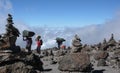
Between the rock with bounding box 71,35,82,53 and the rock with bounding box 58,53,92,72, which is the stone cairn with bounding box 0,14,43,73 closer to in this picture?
the rock with bounding box 58,53,92,72

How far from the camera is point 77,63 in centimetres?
2570

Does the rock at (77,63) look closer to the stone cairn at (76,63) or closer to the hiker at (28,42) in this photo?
the stone cairn at (76,63)

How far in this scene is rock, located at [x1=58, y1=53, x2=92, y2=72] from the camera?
2566 cm

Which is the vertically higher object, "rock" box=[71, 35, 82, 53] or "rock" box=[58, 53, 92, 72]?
"rock" box=[71, 35, 82, 53]

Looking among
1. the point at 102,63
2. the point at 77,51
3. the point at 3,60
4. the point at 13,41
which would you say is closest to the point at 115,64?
the point at 102,63

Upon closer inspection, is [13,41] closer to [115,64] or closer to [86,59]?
[86,59]

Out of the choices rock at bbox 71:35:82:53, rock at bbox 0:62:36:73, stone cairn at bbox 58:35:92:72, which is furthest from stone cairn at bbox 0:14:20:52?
rock at bbox 71:35:82:53

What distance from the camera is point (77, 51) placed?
27.2m

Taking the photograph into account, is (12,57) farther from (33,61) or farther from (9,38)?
(33,61)

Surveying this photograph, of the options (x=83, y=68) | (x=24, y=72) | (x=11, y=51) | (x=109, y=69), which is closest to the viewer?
(x=24, y=72)

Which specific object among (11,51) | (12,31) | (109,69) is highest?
(12,31)

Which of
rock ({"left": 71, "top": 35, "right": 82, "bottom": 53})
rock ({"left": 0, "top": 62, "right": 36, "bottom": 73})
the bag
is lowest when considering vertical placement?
rock ({"left": 0, "top": 62, "right": 36, "bottom": 73})

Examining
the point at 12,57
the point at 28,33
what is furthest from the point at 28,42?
the point at 12,57

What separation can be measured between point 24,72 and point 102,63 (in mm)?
12827
